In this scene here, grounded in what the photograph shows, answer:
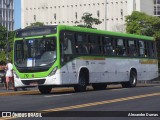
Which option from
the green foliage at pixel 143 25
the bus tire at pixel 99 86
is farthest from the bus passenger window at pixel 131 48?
the green foliage at pixel 143 25

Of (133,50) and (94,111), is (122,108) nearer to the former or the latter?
(94,111)

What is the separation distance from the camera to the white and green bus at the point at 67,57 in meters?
23.2

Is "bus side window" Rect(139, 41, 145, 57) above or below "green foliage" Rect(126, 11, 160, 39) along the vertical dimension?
→ below

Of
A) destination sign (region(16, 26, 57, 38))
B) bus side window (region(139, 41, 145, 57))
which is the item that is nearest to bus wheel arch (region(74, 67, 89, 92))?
destination sign (region(16, 26, 57, 38))

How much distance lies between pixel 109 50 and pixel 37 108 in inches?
488

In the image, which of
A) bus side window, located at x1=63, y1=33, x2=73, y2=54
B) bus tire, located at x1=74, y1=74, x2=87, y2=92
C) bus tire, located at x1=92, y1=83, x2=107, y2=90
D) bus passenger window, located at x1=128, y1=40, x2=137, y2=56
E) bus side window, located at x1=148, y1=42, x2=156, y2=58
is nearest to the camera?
bus side window, located at x1=63, y1=33, x2=73, y2=54

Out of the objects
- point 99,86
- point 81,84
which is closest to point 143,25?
point 99,86

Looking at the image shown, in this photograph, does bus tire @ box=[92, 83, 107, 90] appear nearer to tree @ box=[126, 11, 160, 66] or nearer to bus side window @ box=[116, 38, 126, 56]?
bus side window @ box=[116, 38, 126, 56]

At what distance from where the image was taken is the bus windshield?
23.2m

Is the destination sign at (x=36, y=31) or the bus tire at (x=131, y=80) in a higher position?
Result: the destination sign at (x=36, y=31)

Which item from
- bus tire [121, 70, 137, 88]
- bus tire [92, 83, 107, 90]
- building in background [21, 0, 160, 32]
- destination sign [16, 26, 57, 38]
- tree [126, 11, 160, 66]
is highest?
building in background [21, 0, 160, 32]

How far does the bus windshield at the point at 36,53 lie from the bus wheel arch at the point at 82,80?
7.29ft

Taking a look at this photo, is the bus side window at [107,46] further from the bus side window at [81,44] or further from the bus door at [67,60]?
the bus door at [67,60]

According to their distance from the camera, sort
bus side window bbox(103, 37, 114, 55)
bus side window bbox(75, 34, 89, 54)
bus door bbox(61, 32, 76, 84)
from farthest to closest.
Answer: bus side window bbox(103, 37, 114, 55), bus side window bbox(75, 34, 89, 54), bus door bbox(61, 32, 76, 84)
